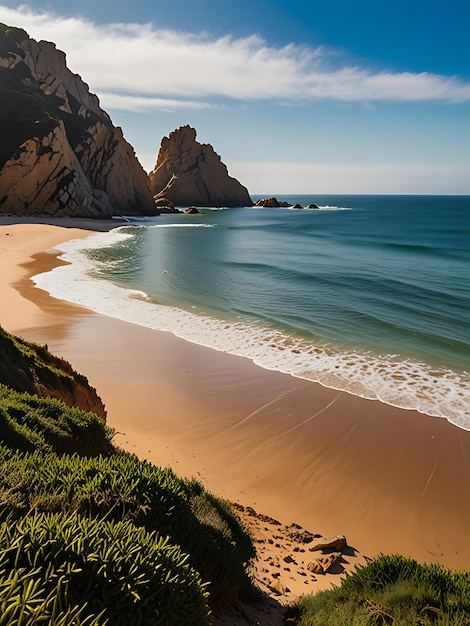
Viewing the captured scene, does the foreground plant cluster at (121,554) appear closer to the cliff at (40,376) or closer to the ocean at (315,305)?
the cliff at (40,376)

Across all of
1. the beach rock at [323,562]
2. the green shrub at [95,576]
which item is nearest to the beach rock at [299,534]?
the beach rock at [323,562]

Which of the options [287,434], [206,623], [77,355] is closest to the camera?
[206,623]

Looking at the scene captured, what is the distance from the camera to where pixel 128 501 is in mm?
3324

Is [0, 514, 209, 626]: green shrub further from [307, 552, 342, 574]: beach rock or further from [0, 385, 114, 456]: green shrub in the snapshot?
[307, 552, 342, 574]: beach rock

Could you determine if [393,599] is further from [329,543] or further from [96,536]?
[96,536]

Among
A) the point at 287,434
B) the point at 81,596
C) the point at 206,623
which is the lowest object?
the point at 287,434

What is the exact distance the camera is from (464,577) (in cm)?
389

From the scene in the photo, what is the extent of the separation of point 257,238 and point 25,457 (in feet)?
154

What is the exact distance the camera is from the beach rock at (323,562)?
16.4ft

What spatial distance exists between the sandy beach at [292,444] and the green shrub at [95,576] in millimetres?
2545

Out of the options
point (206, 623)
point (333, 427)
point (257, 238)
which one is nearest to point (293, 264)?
point (257, 238)

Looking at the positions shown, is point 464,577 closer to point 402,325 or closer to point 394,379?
Answer: point 394,379

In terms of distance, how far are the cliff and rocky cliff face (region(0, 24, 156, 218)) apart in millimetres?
51717

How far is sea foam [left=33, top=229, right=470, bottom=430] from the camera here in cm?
1044
